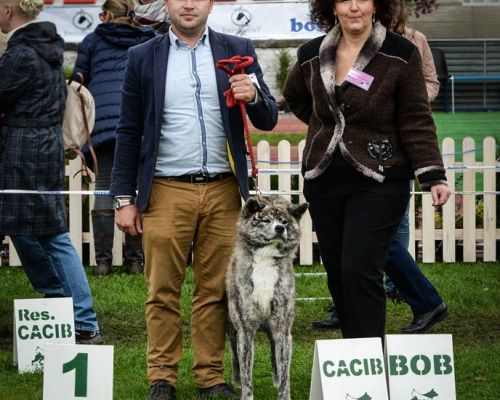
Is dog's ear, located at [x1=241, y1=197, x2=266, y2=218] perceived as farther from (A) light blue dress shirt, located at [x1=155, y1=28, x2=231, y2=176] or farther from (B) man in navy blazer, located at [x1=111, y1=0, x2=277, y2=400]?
(A) light blue dress shirt, located at [x1=155, y1=28, x2=231, y2=176]

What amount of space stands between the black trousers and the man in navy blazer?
0.47 m

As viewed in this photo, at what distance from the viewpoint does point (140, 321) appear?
7727mm

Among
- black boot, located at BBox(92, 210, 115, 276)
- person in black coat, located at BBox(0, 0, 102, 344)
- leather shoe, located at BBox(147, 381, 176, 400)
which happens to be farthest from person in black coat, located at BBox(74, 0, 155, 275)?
leather shoe, located at BBox(147, 381, 176, 400)

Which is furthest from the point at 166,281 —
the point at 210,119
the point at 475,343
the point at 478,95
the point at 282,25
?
the point at 478,95

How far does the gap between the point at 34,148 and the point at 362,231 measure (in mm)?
2355

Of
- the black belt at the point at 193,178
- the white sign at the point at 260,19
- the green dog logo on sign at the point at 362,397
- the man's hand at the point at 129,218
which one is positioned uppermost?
the white sign at the point at 260,19

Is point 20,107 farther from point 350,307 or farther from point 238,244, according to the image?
point 350,307

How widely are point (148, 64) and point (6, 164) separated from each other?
1636 mm

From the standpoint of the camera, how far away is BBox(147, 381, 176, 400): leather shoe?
545 centimetres

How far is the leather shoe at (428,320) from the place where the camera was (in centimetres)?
711

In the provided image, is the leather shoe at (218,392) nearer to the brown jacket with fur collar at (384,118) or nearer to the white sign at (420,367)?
the white sign at (420,367)

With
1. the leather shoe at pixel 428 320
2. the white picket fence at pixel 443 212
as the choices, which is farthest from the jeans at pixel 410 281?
the white picket fence at pixel 443 212

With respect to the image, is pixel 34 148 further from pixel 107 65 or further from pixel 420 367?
pixel 420 367

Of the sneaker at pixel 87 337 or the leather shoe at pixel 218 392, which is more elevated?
the sneaker at pixel 87 337
